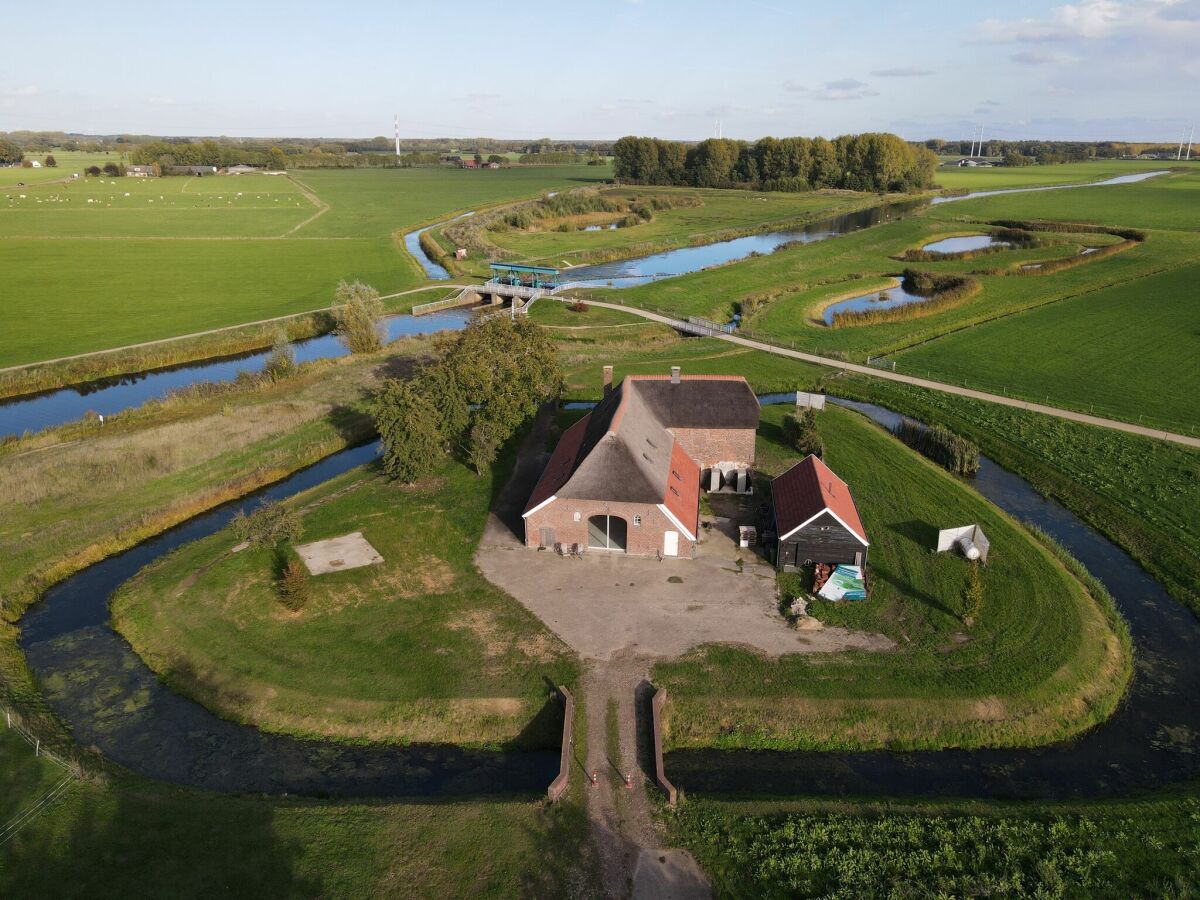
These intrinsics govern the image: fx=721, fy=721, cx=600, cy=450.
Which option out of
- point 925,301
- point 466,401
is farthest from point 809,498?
point 925,301

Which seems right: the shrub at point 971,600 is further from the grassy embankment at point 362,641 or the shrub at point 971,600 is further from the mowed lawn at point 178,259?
the mowed lawn at point 178,259

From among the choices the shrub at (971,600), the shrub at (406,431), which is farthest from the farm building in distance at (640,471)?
the shrub at (971,600)

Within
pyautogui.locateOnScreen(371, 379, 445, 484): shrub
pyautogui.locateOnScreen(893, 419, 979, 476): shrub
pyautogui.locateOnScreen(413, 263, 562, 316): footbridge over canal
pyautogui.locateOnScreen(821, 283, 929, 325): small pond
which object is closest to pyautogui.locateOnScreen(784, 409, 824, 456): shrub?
pyautogui.locateOnScreen(893, 419, 979, 476): shrub

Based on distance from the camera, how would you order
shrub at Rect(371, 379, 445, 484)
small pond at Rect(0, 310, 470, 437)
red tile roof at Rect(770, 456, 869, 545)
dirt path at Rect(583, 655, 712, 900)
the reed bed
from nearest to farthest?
dirt path at Rect(583, 655, 712, 900)
red tile roof at Rect(770, 456, 869, 545)
shrub at Rect(371, 379, 445, 484)
small pond at Rect(0, 310, 470, 437)
the reed bed

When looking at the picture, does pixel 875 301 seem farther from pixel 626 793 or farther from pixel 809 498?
pixel 626 793

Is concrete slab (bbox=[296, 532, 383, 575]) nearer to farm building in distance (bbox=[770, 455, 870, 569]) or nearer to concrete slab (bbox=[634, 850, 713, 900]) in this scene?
farm building in distance (bbox=[770, 455, 870, 569])

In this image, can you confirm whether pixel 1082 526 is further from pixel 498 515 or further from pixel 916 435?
pixel 498 515
